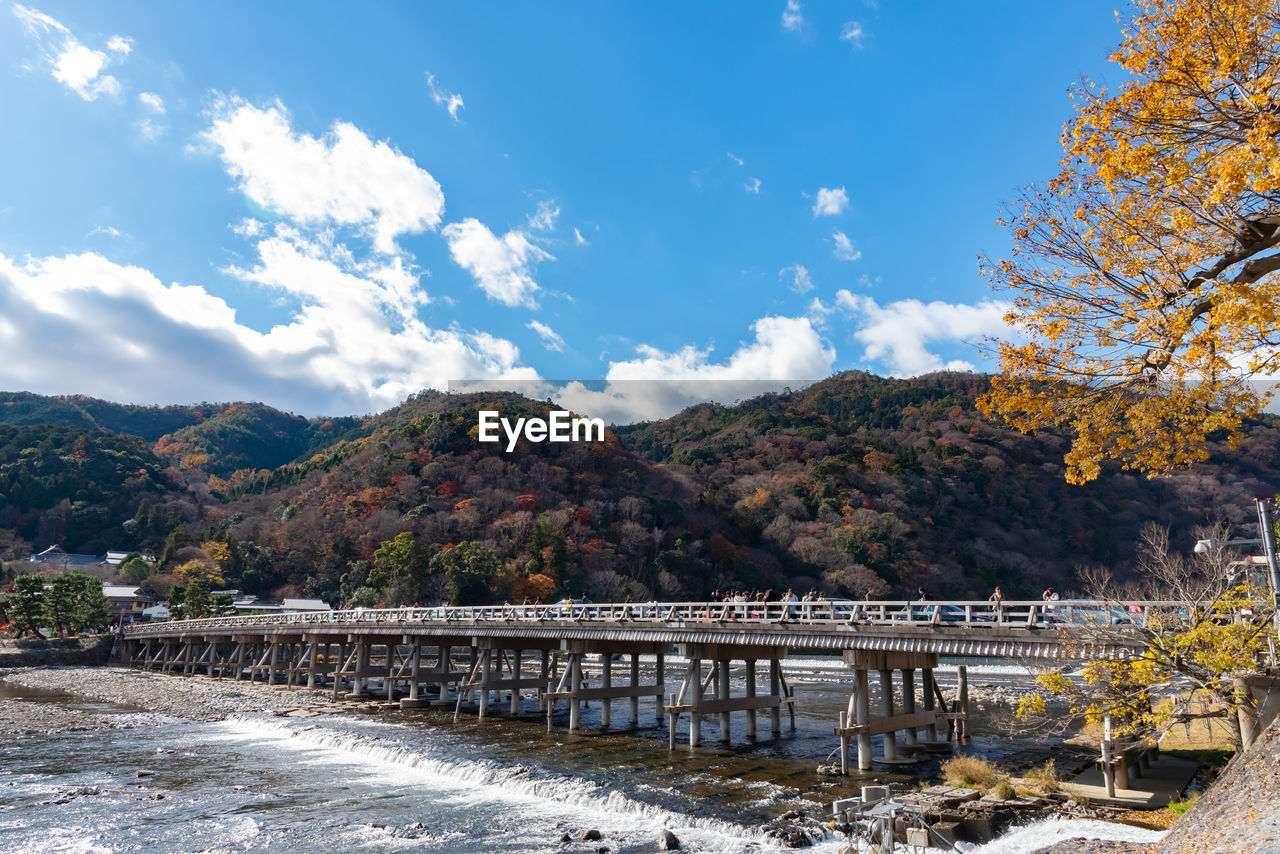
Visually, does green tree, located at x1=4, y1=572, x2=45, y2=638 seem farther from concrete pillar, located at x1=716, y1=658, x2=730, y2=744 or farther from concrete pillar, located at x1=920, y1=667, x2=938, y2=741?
concrete pillar, located at x1=920, y1=667, x2=938, y2=741

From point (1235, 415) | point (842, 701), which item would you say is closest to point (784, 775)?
point (1235, 415)

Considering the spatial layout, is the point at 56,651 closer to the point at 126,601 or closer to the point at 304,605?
the point at 126,601

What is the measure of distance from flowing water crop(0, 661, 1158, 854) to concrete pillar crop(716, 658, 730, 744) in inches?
23.9

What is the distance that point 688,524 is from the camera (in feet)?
279

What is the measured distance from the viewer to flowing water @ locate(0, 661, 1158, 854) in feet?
46.5

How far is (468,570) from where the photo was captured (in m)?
64.8

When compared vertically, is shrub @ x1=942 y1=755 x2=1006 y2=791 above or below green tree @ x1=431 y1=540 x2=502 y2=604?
below

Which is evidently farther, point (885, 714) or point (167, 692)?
point (167, 692)

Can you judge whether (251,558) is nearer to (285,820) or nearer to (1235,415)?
(285,820)

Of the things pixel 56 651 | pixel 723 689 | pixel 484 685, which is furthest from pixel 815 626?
pixel 56 651

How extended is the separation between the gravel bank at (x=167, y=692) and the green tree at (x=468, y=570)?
20427 millimetres

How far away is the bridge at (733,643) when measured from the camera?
1598 centimetres

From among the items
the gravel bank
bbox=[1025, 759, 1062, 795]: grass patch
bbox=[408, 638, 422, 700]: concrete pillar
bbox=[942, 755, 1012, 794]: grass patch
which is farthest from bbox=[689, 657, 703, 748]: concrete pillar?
the gravel bank

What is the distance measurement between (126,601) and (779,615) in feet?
259
